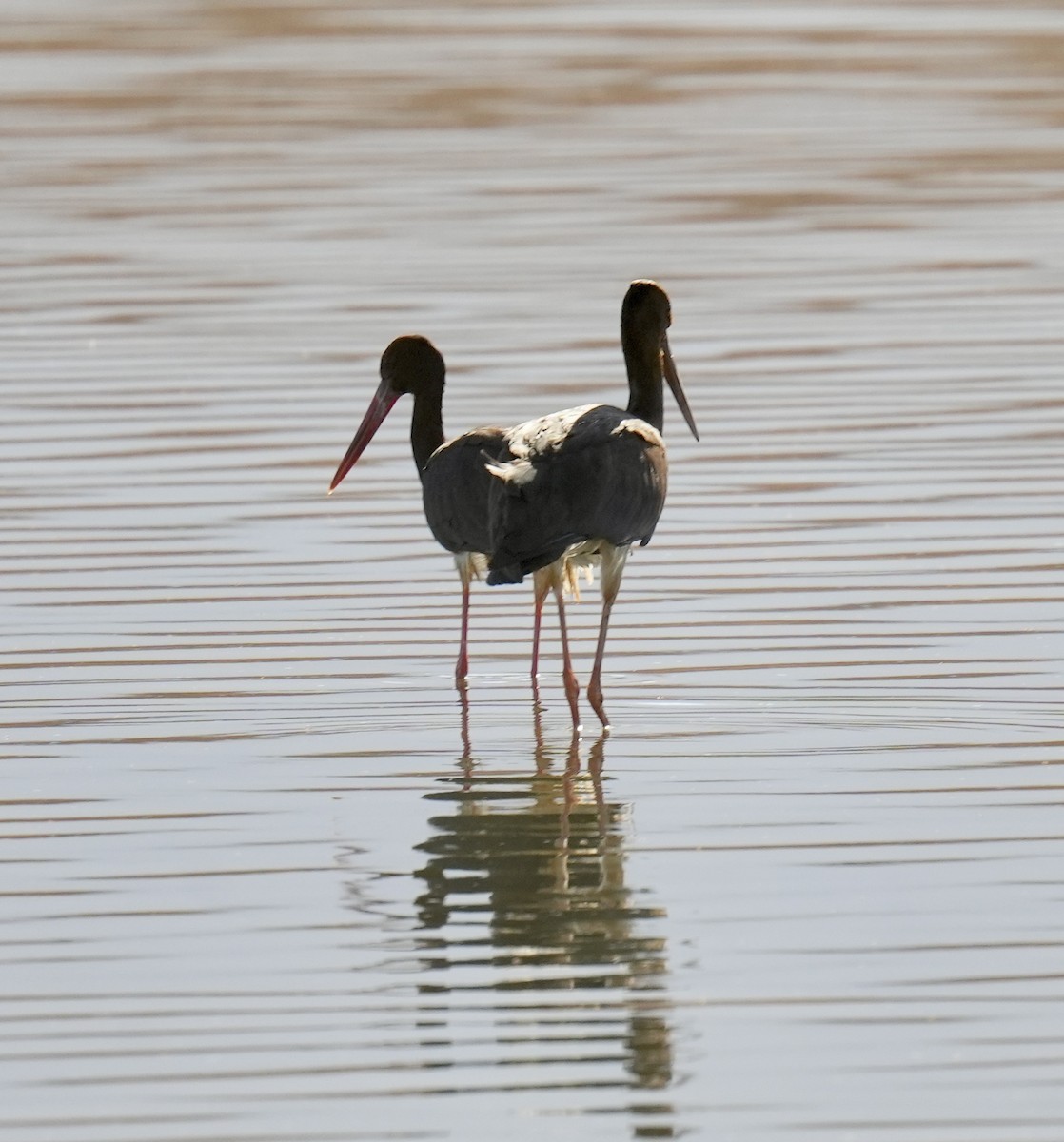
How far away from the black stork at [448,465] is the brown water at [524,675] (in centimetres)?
35

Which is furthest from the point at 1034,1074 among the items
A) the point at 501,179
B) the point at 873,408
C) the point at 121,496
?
the point at 501,179

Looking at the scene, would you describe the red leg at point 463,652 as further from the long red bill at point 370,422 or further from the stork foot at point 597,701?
the long red bill at point 370,422

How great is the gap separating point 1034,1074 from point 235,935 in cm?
169

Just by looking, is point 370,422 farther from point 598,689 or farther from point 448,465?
point 598,689

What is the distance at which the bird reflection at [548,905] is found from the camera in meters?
5.09

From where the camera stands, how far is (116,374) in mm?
11797

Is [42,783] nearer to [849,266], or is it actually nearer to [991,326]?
[991,326]

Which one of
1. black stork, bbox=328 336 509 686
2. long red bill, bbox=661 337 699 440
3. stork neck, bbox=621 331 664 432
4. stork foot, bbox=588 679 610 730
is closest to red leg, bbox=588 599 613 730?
stork foot, bbox=588 679 610 730

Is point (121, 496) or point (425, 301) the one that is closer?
point (121, 496)

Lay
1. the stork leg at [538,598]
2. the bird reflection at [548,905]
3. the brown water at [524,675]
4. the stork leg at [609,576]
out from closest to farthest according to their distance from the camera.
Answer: the brown water at [524,675] → the bird reflection at [548,905] → the stork leg at [609,576] → the stork leg at [538,598]

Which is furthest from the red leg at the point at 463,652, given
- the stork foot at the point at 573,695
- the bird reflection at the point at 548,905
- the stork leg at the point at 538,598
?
the bird reflection at the point at 548,905

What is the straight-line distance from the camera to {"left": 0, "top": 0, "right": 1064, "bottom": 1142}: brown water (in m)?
4.92

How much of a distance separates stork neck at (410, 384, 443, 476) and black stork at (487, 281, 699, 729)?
0.72 m

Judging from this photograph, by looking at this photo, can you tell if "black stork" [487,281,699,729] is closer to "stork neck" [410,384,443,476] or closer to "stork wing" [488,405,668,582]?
"stork wing" [488,405,668,582]
